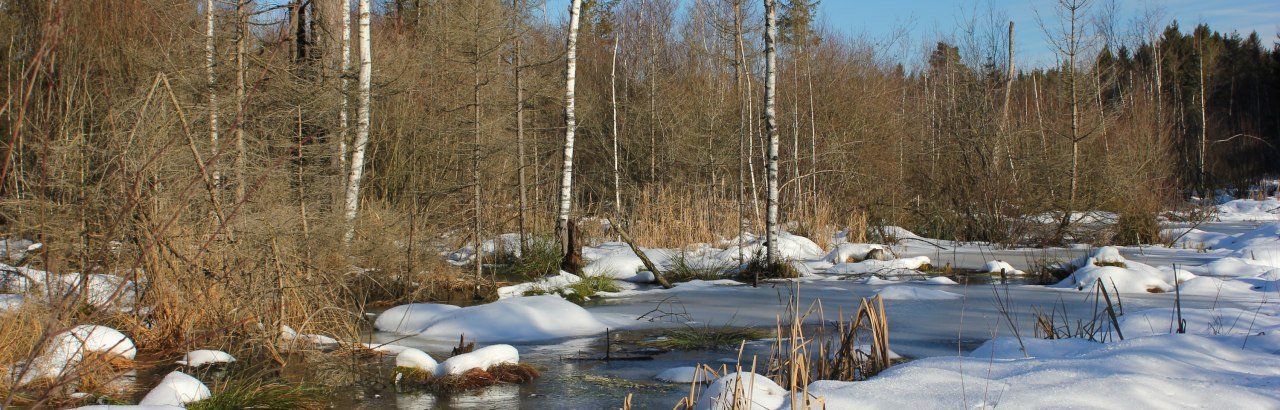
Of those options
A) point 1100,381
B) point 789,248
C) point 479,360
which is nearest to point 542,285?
point 789,248

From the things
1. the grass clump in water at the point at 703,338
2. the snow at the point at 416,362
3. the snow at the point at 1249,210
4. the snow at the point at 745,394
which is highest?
the snow at the point at 1249,210

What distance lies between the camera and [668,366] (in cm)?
602

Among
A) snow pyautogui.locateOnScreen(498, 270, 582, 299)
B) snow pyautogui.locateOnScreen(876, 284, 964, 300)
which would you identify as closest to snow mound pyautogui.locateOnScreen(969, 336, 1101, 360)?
snow pyautogui.locateOnScreen(876, 284, 964, 300)

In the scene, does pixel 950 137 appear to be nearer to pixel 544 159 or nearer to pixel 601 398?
pixel 544 159

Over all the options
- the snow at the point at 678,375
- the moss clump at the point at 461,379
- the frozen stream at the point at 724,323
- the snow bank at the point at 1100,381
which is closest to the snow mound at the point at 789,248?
the frozen stream at the point at 724,323

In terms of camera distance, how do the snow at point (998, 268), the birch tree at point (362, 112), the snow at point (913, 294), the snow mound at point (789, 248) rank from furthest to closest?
the snow mound at point (789, 248), the snow at point (998, 268), the birch tree at point (362, 112), the snow at point (913, 294)

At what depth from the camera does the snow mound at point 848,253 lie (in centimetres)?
1323

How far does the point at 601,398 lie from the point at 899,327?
3.39 m

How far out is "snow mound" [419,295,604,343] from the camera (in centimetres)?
735

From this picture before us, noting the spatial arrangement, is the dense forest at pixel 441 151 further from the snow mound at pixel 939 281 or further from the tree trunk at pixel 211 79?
the snow mound at pixel 939 281

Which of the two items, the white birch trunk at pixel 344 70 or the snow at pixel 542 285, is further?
the white birch trunk at pixel 344 70

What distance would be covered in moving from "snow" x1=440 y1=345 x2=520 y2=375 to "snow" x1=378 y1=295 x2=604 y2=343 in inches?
55.8

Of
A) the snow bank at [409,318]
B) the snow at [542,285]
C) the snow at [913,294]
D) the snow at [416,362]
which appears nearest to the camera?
the snow at [416,362]

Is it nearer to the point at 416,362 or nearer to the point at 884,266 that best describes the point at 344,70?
the point at 416,362
